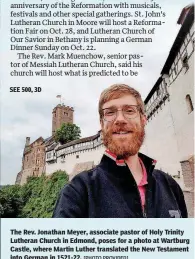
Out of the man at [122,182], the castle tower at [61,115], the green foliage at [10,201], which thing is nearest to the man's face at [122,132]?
the man at [122,182]

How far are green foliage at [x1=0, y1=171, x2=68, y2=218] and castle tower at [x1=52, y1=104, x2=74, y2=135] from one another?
21 cm

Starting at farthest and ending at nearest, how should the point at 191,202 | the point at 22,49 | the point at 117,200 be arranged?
the point at 22,49 < the point at 191,202 < the point at 117,200

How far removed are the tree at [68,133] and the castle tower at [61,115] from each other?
0.8 inches

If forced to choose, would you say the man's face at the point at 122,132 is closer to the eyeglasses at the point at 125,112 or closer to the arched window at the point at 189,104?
the eyeglasses at the point at 125,112

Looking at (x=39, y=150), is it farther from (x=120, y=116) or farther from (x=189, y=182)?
(x=189, y=182)

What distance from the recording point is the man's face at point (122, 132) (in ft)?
3.28

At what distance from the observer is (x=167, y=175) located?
103 centimetres

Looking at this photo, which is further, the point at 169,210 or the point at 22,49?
the point at 22,49

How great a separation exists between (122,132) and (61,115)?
30 centimetres

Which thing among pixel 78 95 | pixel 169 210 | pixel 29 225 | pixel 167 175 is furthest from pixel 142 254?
pixel 78 95

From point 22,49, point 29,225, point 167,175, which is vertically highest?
point 22,49

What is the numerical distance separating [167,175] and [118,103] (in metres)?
0.32

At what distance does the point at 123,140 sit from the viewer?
3.31 ft

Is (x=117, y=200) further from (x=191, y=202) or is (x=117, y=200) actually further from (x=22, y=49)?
(x=22, y=49)
